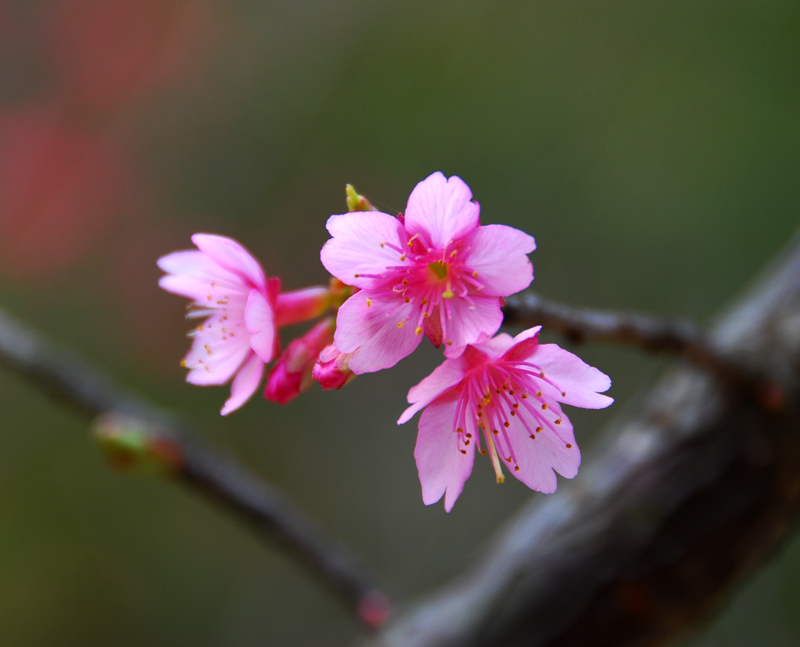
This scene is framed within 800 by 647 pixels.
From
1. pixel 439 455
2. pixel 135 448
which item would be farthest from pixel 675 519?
pixel 135 448

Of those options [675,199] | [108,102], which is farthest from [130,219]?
[675,199]

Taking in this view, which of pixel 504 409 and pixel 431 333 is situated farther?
pixel 504 409

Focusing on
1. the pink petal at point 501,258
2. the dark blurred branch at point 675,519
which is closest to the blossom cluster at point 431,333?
the pink petal at point 501,258

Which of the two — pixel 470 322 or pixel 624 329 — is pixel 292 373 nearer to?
pixel 470 322

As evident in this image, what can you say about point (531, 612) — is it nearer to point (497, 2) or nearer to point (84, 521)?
point (84, 521)

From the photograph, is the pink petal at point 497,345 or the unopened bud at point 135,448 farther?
the unopened bud at point 135,448

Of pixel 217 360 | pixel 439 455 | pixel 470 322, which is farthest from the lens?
pixel 217 360

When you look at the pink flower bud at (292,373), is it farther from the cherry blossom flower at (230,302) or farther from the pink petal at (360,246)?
the pink petal at (360,246)
